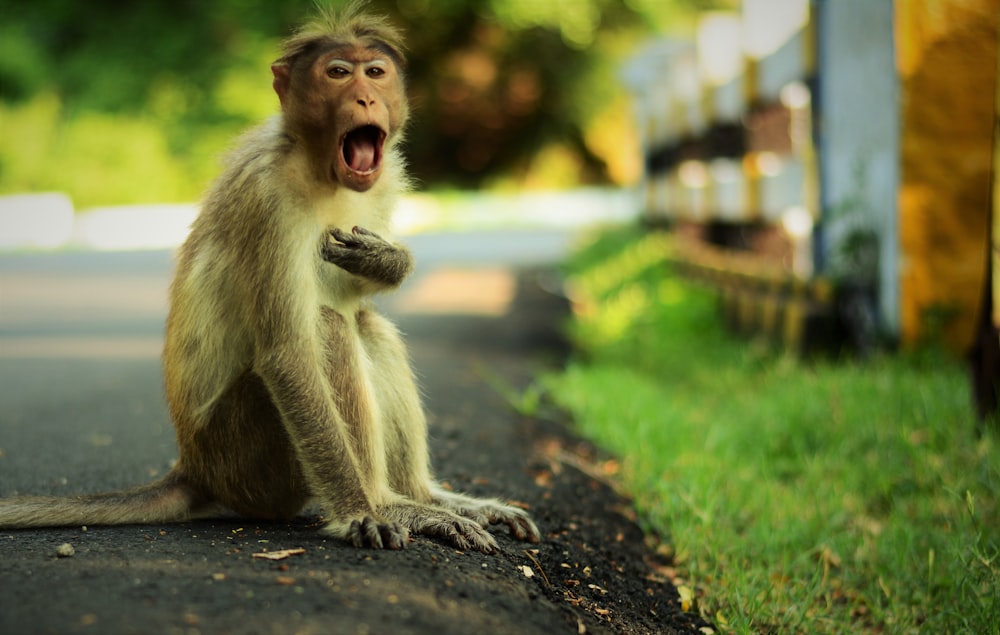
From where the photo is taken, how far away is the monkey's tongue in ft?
12.1

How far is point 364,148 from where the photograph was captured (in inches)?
147

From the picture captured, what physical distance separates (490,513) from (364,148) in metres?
1.35

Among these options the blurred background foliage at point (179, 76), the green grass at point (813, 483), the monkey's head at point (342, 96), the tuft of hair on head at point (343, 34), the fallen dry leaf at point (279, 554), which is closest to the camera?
the fallen dry leaf at point (279, 554)

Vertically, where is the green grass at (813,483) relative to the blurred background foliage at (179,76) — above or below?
below

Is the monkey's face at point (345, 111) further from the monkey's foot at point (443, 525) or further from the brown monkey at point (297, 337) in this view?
the monkey's foot at point (443, 525)

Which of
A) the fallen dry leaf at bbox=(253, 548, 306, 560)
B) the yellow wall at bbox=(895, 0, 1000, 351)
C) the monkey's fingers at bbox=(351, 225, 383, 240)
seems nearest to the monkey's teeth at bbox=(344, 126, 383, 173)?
the monkey's fingers at bbox=(351, 225, 383, 240)

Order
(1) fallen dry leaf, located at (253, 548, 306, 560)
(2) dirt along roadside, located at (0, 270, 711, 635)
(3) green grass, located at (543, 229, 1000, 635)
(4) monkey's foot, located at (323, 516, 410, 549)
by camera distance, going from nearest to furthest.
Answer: (2) dirt along roadside, located at (0, 270, 711, 635) < (1) fallen dry leaf, located at (253, 548, 306, 560) < (4) monkey's foot, located at (323, 516, 410, 549) < (3) green grass, located at (543, 229, 1000, 635)

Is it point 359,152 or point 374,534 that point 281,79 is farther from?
point 374,534

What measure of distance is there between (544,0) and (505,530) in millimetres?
19203

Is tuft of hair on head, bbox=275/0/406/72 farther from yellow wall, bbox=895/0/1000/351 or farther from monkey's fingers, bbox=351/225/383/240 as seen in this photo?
yellow wall, bbox=895/0/1000/351

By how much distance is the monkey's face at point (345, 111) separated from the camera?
3.63 metres

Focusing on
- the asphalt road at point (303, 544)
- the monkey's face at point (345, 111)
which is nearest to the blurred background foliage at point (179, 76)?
the asphalt road at point (303, 544)

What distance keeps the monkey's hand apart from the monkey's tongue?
0.21 metres

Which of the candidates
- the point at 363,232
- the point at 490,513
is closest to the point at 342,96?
the point at 363,232
